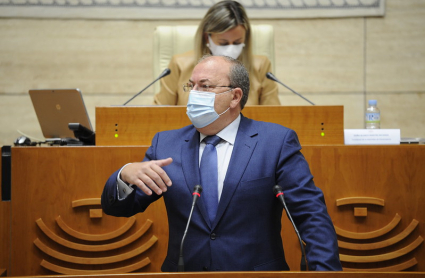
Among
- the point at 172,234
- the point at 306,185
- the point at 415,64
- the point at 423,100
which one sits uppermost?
the point at 415,64

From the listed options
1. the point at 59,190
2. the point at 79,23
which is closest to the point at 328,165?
the point at 59,190

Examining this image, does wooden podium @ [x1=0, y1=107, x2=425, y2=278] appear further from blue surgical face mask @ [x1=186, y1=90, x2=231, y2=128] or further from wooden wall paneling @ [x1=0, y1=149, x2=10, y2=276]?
blue surgical face mask @ [x1=186, y1=90, x2=231, y2=128]

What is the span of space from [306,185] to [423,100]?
3.08 m

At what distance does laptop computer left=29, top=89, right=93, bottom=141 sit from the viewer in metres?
2.59

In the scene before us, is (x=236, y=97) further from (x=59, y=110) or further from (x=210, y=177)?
(x=59, y=110)

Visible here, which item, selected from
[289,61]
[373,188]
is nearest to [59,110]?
[373,188]

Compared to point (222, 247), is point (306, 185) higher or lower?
higher

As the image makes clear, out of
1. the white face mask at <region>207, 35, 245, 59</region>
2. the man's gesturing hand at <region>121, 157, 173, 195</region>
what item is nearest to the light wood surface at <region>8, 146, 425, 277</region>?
the man's gesturing hand at <region>121, 157, 173, 195</region>

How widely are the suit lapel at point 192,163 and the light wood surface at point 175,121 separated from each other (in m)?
0.47

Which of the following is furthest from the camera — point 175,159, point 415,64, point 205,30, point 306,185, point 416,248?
point 415,64

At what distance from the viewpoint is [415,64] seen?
4344mm

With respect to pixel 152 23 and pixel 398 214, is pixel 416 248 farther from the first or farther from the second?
pixel 152 23

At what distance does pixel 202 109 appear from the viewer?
190 centimetres

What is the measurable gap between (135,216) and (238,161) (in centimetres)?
69
